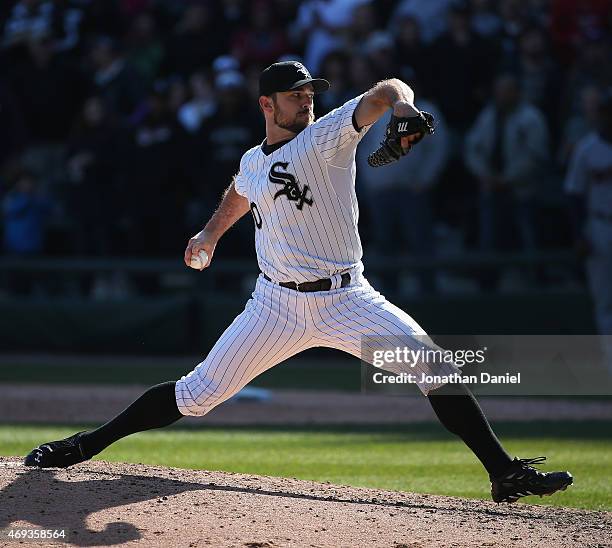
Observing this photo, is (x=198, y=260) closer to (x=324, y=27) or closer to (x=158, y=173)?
(x=158, y=173)

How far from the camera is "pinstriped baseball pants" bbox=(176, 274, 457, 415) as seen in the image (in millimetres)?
5281

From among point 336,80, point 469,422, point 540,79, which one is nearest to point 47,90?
point 336,80

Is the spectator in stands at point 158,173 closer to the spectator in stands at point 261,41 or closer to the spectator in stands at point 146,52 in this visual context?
the spectator in stands at point 146,52

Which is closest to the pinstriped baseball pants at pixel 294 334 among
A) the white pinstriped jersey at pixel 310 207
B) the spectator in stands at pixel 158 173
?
the white pinstriped jersey at pixel 310 207

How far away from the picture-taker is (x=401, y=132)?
4609 mm

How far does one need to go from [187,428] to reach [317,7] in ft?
19.7

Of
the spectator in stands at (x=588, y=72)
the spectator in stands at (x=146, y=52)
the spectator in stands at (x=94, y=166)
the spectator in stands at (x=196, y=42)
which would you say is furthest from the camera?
the spectator in stands at (x=146, y=52)

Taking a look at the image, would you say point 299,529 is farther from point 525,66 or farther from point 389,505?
point 525,66

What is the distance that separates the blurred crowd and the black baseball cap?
18.3 feet

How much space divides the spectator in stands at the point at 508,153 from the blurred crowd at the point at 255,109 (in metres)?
0.02

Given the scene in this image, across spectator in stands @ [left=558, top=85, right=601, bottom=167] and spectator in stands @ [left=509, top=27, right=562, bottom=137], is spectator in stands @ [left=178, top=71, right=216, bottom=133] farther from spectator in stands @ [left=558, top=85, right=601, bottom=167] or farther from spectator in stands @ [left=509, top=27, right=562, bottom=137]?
spectator in stands @ [left=558, top=85, right=601, bottom=167]

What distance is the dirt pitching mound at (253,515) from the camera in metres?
4.68

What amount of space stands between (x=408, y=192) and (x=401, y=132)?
722 cm

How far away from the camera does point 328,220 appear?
5.32m
